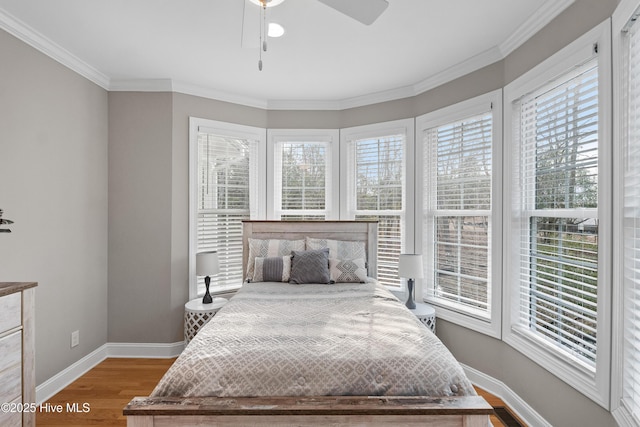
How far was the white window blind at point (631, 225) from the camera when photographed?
1463 millimetres

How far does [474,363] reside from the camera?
9.34 ft

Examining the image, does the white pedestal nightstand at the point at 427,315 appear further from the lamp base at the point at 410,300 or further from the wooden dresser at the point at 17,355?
the wooden dresser at the point at 17,355

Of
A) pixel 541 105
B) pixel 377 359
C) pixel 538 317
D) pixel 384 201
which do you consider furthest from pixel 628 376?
pixel 384 201

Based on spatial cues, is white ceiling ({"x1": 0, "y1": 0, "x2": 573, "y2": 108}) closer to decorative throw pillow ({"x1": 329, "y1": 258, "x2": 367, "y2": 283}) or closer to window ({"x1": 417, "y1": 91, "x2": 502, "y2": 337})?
window ({"x1": 417, "y1": 91, "x2": 502, "y2": 337})

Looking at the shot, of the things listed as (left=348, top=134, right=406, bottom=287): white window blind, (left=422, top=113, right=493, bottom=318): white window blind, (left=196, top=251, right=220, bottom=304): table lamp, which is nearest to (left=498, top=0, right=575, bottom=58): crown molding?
(left=422, top=113, right=493, bottom=318): white window blind

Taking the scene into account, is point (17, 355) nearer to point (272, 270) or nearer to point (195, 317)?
point (195, 317)

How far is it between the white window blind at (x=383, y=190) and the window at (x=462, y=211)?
30cm

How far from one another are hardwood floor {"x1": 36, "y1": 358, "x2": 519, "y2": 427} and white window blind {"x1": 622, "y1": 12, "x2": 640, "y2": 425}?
1.03 metres

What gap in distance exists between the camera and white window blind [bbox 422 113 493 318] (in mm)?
2809

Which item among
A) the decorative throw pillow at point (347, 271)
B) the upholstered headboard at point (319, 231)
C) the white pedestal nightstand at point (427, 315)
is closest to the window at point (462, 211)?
the white pedestal nightstand at point (427, 315)

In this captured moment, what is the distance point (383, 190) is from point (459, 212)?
0.91 metres

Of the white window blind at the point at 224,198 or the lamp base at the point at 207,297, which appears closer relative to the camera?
the lamp base at the point at 207,297

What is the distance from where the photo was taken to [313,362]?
4.91 feet

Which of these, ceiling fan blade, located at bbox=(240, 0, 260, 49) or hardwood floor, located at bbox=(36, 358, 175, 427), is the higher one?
ceiling fan blade, located at bbox=(240, 0, 260, 49)
